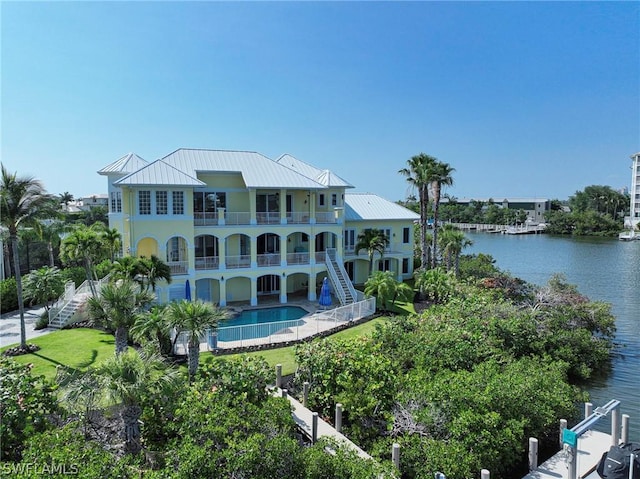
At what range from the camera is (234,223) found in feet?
93.1

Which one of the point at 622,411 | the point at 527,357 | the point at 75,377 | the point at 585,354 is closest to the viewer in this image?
the point at 75,377

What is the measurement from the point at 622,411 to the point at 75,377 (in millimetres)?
18943

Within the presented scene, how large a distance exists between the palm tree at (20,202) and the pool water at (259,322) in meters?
9.39

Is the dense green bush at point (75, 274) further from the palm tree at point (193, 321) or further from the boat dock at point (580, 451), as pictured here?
the boat dock at point (580, 451)

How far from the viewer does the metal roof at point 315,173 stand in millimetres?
31703

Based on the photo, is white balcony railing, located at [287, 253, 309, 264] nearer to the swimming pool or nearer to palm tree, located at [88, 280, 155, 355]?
the swimming pool

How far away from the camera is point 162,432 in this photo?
11336mm


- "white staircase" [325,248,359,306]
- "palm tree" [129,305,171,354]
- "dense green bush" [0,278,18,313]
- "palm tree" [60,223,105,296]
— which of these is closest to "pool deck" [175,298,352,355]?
"white staircase" [325,248,359,306]

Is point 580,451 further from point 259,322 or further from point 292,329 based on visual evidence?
point 259,322

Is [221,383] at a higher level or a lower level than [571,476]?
higher

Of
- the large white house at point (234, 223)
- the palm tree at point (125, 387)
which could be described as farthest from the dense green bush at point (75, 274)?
the palm tree at point (125, 387)

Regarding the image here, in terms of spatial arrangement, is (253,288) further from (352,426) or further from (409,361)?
(352,426)

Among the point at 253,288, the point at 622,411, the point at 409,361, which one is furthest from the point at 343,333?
the point at 622,411

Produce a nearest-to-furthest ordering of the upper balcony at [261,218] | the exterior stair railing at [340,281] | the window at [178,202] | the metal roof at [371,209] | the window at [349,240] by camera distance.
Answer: the window at [178,202] < the upper balcony at [261,218] < the exterior stair railing at [340,281] < the window at [349,240] < the metal roof at [371,209]
